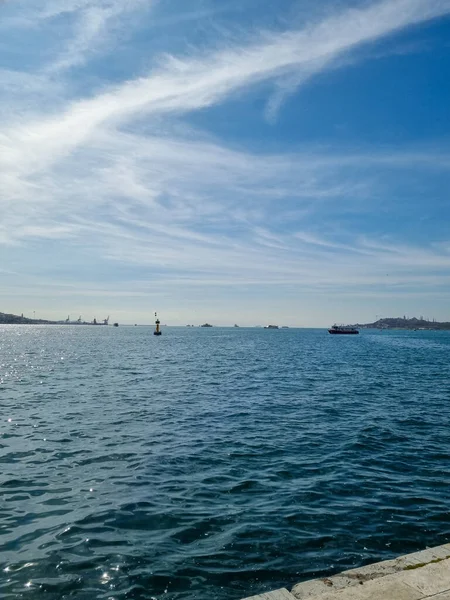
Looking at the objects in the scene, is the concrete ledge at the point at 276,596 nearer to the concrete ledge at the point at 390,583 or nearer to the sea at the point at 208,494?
the concrete ledge at the point at 390,583

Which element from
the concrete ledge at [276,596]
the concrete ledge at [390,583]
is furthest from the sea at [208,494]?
the concrete ledge at [276,596]

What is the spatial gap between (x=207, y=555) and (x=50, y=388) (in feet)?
99.1

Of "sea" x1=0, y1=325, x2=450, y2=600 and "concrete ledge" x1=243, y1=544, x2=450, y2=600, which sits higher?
"concrete ledge" x1=243, y1=544, x2=450, y2=600

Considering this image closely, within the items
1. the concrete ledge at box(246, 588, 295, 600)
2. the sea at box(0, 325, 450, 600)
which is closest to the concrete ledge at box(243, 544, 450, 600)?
the concrete ledge at box(246, 588, 295, 600)

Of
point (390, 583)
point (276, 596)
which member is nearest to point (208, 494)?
point (276, 596)

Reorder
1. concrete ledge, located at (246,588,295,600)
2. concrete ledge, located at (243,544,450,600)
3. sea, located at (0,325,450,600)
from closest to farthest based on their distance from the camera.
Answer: concrete ledge, located at (243,544,450,600)
concrete ledge, located at (246,588,295,600)
sea, located at (0,325,450,600)

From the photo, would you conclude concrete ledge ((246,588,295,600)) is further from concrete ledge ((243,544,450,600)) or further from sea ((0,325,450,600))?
sea ((0,325,450,600))

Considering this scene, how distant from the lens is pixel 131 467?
15438mm

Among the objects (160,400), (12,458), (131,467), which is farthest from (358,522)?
(160,400)

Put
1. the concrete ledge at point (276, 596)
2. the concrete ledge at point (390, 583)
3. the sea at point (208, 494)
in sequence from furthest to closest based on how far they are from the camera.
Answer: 1. the sea at point (208, 494)
2. the concrete ledge at point (276, 596)
3. the concrete ledge at point (390, 583)

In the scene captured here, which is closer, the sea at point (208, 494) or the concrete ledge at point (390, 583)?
the concrete ledge at point (390, 583)

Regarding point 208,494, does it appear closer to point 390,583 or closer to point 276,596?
point 276,596

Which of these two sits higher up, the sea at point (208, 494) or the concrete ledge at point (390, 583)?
the concrete ledge at point (390, 583)

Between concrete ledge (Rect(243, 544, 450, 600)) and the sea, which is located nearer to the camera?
concrete ledge (Rect(243, 544, 450, 600))
